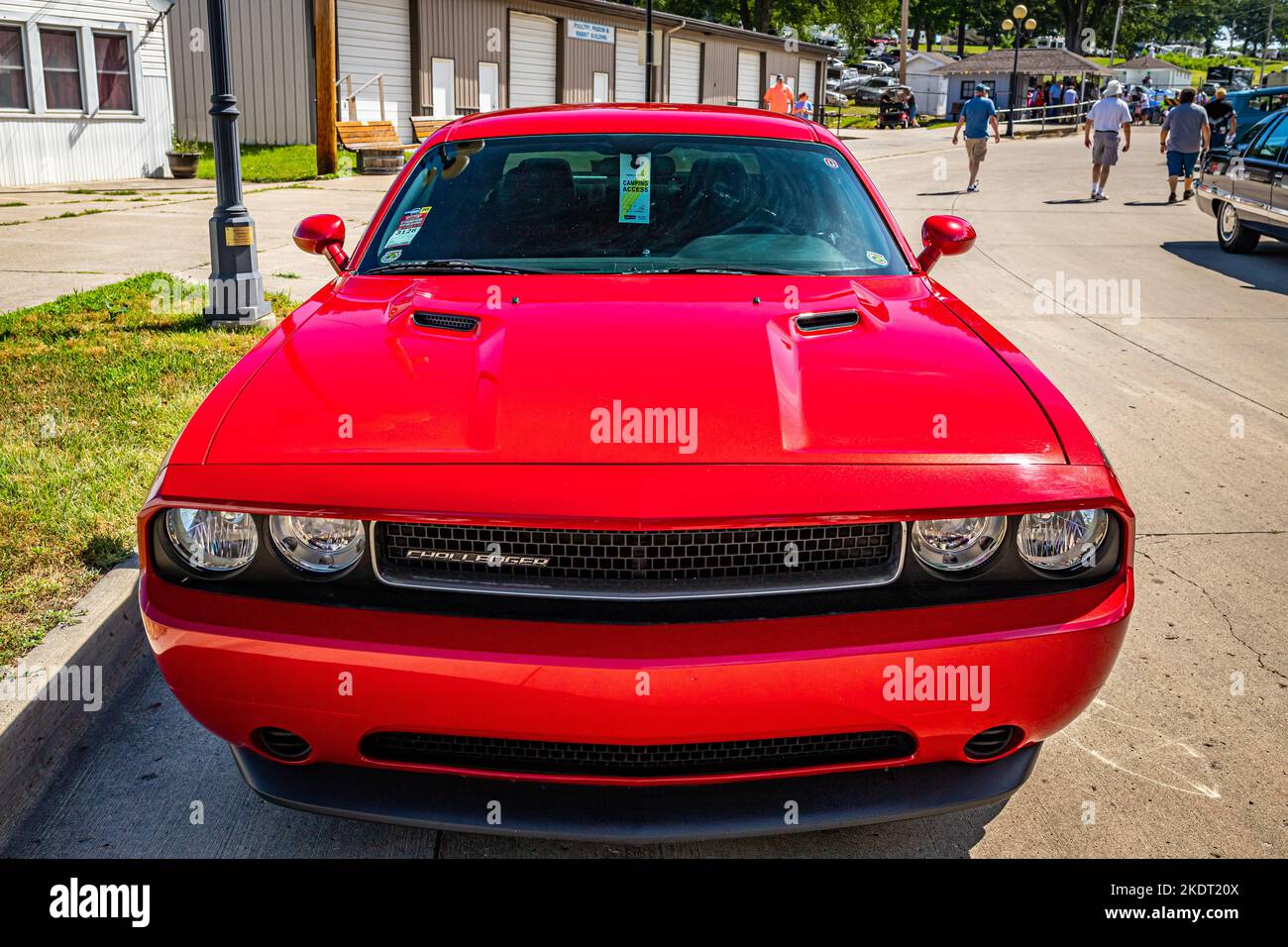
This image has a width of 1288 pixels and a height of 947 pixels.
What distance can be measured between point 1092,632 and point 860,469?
57 centimetres

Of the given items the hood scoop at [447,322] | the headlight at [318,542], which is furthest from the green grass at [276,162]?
the headlight at [318,542]

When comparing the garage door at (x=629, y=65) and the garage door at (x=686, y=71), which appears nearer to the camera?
the garage door at (x=629, y=65)

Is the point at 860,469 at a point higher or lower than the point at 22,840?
higher

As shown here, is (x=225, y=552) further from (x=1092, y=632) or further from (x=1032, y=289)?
→ (x=1032, y=289)

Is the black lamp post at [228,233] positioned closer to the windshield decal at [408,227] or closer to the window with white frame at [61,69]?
the windshield decal at [408,227]

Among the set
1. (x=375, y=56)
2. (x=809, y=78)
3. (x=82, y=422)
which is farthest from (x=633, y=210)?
(x=809, y=78)

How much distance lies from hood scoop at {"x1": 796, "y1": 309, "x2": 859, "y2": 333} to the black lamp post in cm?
612

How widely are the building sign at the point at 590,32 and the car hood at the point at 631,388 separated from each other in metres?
35.1

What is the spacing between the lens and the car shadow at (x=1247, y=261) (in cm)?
1197

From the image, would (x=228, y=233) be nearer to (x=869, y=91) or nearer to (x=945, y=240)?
(x=945, y=240)

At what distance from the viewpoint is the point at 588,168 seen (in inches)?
148

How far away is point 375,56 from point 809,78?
32.3 meters

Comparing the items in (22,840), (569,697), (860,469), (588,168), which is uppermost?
(588,168)
